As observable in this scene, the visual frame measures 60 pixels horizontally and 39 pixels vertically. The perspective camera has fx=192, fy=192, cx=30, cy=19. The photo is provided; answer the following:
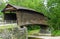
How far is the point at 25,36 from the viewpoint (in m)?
17.9

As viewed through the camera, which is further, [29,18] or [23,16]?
[29,18]

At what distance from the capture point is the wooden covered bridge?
2592 cm

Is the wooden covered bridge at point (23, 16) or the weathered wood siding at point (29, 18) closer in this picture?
the wooden covered bridge at point (23, 16)

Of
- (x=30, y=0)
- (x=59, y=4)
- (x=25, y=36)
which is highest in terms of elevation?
(x=30, y=0)

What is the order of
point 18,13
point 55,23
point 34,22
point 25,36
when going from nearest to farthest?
point 25,36
point 18,13
point 34,22
point 55,23

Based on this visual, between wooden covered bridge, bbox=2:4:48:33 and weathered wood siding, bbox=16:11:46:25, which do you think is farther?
weathered wood siding, bbox=16:11:46:25

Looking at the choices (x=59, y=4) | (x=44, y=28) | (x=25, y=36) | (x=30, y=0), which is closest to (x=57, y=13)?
(x=59, y=4)

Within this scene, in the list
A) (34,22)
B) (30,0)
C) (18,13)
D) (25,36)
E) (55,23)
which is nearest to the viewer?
(25,36)

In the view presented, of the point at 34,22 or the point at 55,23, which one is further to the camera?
the point at 55,23

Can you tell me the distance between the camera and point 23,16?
87.6 ft

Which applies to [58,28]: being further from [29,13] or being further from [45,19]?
[29,13]

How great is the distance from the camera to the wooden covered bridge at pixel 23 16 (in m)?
25.9

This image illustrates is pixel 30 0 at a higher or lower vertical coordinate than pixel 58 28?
higher

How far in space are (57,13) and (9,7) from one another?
24.3 ft
